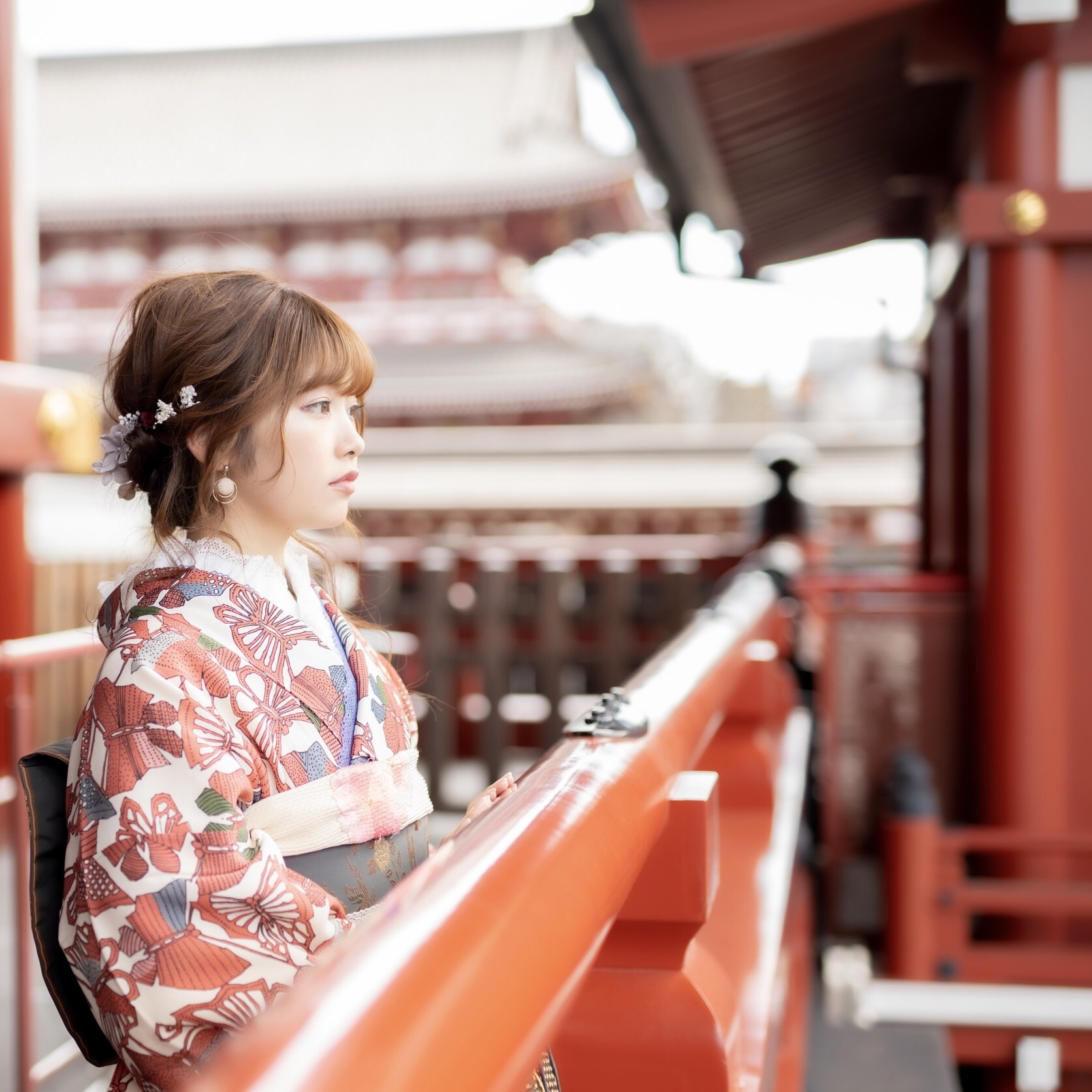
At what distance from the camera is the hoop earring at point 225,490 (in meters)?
1.17

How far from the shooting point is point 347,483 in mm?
1213

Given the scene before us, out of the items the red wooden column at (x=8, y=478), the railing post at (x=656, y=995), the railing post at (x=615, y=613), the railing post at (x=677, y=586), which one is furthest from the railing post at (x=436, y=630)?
the railing post at (x=656, y=995)

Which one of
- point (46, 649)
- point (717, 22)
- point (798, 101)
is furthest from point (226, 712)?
point (798, 101)

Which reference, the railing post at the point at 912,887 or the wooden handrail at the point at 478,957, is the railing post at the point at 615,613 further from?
the wooden handrail at the point at 478,957

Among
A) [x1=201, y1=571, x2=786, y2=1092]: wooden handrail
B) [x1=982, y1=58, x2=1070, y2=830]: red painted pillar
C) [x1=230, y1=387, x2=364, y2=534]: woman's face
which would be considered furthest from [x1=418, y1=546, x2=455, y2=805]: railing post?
[x1=201, y1=571, x2=786, y2=1092]: wooden handrail

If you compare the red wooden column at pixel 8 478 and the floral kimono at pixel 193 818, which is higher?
the red wooden column at pixel 8 478

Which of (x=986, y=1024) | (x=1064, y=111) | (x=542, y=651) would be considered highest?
(x=1064, y=111)

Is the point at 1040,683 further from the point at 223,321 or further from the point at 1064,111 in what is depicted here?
the point at 223,321

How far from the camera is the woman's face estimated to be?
116cm

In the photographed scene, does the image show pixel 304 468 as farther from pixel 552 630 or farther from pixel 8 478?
pixel 552 630

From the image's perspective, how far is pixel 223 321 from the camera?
1.12m

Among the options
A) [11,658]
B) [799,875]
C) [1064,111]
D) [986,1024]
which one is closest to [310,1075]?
[11,658]

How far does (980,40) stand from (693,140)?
3.41 ft

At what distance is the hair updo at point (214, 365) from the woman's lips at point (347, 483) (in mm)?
85
